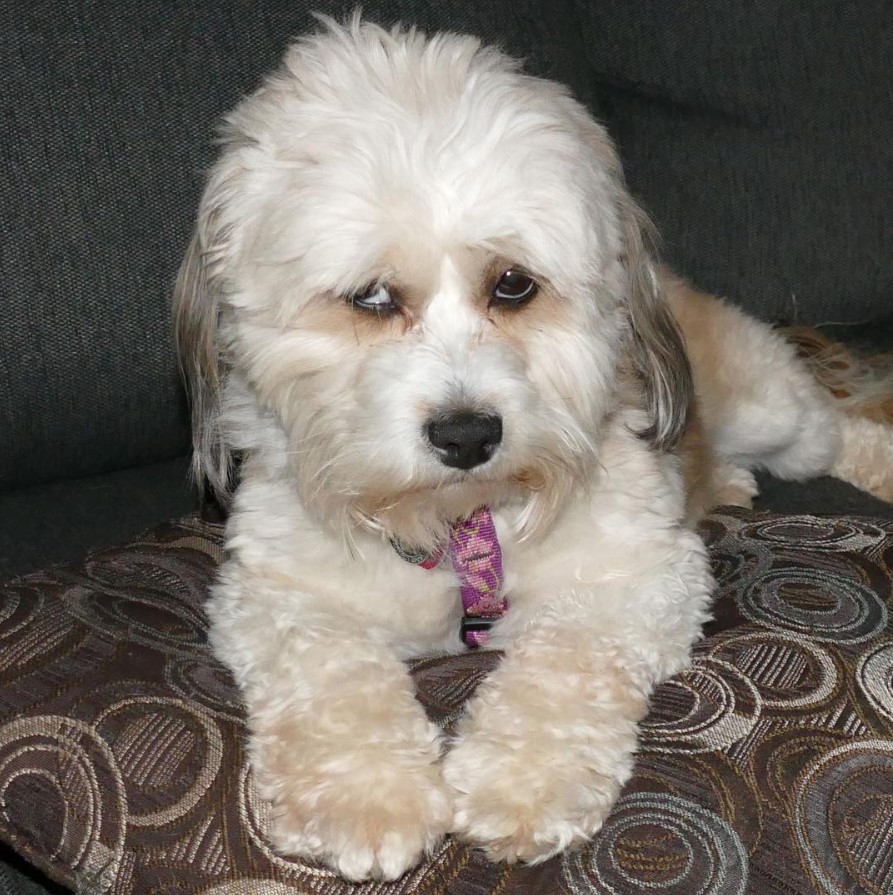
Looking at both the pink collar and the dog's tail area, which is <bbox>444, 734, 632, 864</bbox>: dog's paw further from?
the dog's tail area

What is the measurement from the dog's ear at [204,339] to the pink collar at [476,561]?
0.37 m

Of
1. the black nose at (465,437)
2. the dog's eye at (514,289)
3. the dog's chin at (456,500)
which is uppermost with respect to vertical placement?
the dog's eye at (514,289)

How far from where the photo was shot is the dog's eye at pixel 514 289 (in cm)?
152

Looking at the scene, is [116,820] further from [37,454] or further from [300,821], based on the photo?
[37,454]

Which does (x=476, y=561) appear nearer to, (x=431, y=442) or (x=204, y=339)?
(x=431, y=442)

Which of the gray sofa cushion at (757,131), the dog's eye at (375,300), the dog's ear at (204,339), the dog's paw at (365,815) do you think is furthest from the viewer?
the gray sofa cushion at (757,131)

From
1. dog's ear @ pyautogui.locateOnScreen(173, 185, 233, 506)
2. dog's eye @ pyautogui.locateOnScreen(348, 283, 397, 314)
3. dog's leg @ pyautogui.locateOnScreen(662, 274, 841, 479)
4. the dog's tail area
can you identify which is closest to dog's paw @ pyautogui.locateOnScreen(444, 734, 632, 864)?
dog's eye @ pyautogui.locateOnScreen(348, 283, 397, 314)

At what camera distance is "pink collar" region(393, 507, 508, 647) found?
1.71 metres

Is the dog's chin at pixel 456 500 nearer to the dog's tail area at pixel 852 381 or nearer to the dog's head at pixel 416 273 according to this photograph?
the dog's head at pixel 416 273

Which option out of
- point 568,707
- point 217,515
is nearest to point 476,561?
point 568,707

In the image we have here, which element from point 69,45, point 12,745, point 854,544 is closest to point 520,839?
point 12,745

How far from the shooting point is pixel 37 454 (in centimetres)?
225

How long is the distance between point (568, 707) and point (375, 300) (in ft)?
1.86

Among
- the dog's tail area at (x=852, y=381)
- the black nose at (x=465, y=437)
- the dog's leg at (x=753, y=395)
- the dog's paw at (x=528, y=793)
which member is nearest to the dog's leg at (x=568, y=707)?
the dog's paw at (x=528, y=793)
